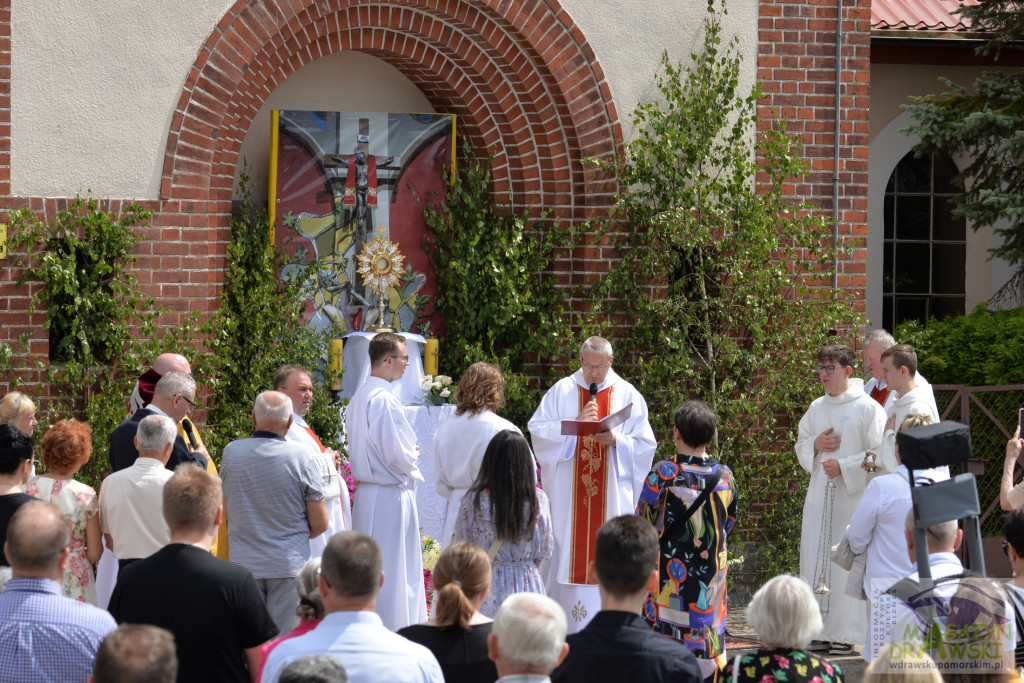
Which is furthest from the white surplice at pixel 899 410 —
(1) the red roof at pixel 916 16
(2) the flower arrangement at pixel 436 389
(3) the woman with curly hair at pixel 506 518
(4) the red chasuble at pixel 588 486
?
(1) the red roof at pixel 916 16

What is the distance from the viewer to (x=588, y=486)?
7.79 meters

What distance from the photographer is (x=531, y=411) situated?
9.27 metres

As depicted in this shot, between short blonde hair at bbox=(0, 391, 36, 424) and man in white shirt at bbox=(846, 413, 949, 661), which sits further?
short blonde hair at bbox=(0, 391, 36, 424)

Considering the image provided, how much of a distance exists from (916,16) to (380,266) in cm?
585

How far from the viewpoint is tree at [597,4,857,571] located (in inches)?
352

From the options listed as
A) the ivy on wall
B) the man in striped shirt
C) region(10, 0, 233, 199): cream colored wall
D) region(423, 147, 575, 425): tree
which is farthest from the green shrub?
the man in striped shirt

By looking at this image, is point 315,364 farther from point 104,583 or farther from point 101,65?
point 104,583

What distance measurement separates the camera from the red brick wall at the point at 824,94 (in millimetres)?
9492

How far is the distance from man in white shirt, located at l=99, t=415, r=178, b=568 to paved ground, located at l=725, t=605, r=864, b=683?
11.4 ft

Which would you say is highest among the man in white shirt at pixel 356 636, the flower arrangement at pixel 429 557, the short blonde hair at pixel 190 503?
the short blonde hair at pixel 190 503

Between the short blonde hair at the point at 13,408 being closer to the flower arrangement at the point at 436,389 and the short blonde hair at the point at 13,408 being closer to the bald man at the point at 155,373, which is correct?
the bald man at the point at 155,373

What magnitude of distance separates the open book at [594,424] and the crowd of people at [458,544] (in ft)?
0.09

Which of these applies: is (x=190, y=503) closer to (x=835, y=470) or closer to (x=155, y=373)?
(x=155, y=373)

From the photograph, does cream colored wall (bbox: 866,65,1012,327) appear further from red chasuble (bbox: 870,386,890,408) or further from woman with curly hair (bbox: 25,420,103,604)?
woman with curly hair (bbox: 25,420,103,604)
